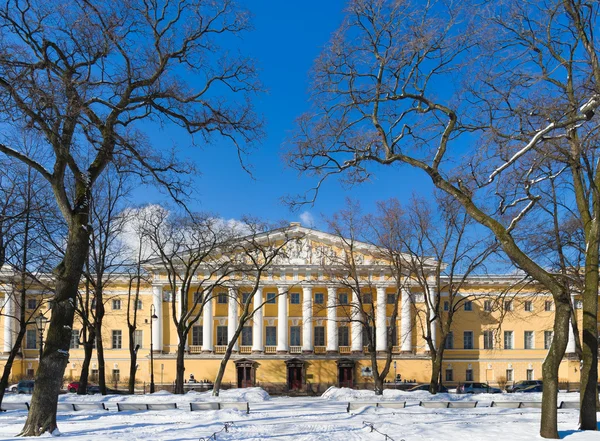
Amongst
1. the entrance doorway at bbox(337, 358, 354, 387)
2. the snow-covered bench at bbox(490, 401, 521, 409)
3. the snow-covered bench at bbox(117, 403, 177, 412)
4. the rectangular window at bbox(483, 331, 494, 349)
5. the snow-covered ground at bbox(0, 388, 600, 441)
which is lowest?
the entrance doorway at bbox(337, 358, 354, 387)

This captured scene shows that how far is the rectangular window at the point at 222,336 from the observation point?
57803mm

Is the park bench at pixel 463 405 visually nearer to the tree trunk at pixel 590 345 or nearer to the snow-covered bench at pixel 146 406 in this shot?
the tree trunk at pixel 590 345

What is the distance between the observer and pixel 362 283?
55000 millimetres

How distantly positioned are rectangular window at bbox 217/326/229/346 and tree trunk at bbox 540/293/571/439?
45788mm

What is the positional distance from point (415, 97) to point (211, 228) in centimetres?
2226

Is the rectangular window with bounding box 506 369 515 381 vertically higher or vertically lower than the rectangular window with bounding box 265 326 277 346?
lower

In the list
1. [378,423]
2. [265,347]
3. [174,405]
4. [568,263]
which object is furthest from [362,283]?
[378,423]

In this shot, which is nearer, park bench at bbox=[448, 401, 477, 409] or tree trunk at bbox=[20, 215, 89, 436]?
tree trunk at bbox=[20, 215, 89, 436]

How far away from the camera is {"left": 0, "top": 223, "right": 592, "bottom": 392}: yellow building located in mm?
55938

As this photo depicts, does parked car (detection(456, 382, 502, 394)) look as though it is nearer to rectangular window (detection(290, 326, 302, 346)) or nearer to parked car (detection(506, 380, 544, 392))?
parked car (detection(506, 380, 544, 392))

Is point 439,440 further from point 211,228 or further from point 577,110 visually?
point 211,228

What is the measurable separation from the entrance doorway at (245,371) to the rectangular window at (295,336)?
13.7ft

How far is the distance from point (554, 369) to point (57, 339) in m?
11.1

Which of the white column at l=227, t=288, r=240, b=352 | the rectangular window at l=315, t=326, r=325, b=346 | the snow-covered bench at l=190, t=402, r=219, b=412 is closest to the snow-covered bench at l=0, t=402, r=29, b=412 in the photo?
the snow-covered bench at l=190, t=402, r=219, b=412
